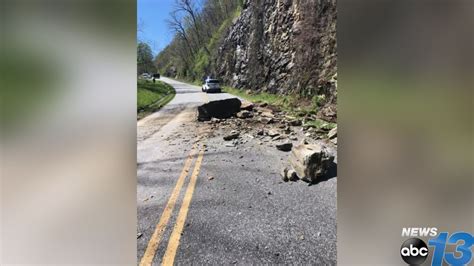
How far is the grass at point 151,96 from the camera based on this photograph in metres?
1.80

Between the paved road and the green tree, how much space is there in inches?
10.8

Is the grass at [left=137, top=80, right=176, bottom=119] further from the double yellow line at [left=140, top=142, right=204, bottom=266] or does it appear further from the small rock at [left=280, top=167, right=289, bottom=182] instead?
the small rock at [left=280, top=167, right=289, bottom=182]

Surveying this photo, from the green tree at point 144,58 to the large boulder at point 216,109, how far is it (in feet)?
1.30

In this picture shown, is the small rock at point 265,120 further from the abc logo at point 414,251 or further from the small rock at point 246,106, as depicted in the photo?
the abc logo at point 414,251

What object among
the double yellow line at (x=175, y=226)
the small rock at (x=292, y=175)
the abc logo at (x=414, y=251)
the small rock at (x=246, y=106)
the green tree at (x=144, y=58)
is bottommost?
the abc logo at (x=414, y=251)

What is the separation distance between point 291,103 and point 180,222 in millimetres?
1006

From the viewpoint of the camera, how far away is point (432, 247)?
6.02 feet

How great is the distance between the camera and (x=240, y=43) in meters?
2.06

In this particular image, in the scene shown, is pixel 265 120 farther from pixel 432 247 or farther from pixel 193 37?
pixel 432 247

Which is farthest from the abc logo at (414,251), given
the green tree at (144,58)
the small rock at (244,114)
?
the green tree at (144,58)

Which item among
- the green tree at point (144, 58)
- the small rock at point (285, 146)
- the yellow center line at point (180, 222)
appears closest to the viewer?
the yellow center line at point (180, 222)

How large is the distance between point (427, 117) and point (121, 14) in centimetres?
188

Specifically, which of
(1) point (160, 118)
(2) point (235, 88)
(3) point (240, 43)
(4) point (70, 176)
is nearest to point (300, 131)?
(2) point (235, 88)

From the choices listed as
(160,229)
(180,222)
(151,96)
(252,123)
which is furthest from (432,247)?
(151,96)
